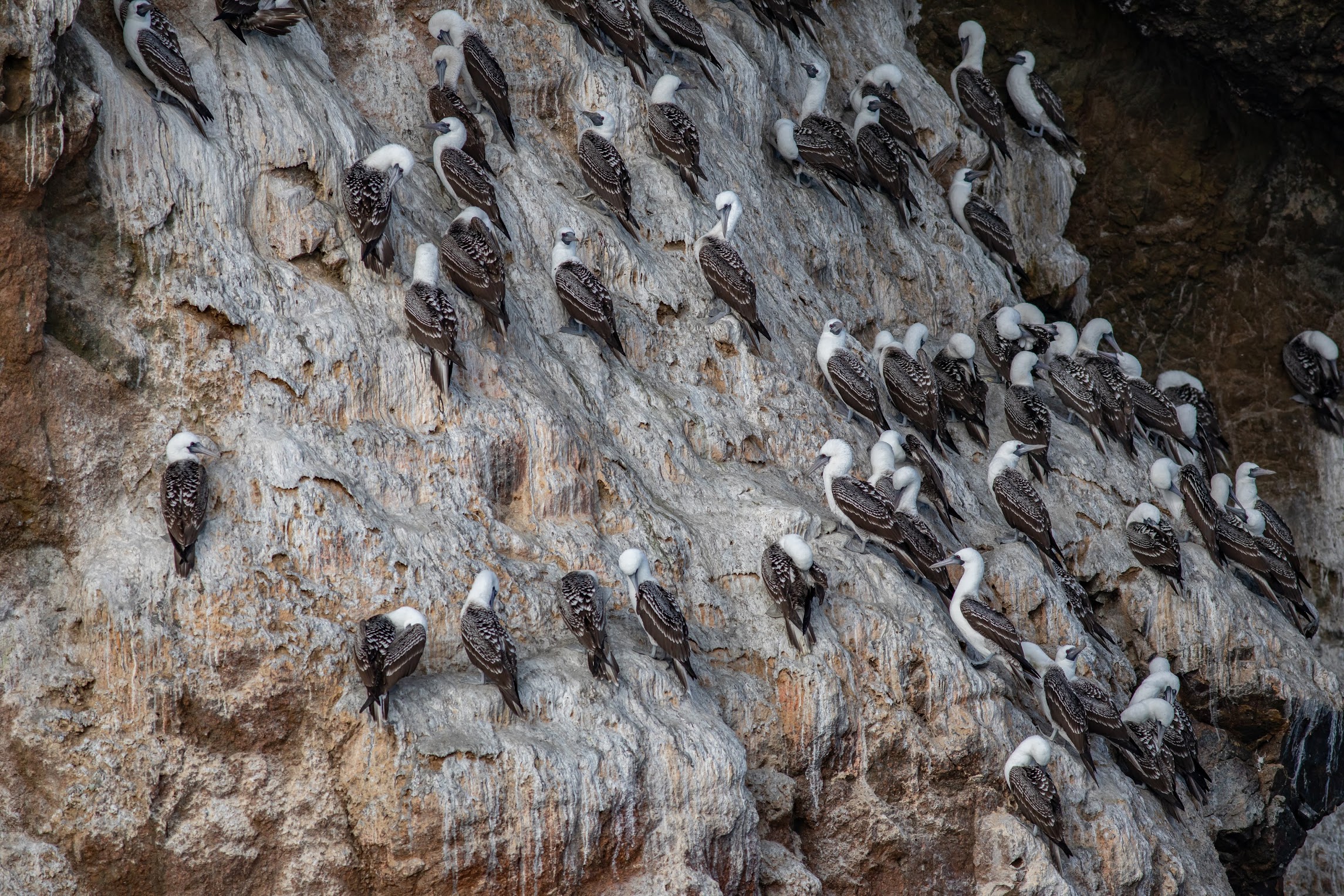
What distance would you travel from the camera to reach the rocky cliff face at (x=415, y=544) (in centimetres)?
771

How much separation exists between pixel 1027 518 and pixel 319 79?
22.5 ft

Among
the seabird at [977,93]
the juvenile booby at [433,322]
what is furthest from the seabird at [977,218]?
the juvenile booby at [433,322]

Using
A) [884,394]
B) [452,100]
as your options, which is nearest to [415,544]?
[452,100]

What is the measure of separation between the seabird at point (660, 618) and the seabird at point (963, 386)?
194 inches

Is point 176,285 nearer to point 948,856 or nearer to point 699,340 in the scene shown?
point 699,340

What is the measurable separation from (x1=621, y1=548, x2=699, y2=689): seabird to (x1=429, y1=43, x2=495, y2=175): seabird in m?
3.77

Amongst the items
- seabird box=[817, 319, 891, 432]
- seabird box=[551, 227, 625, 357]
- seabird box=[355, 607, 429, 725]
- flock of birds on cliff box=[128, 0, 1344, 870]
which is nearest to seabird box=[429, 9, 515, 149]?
flock of birds on cliff box=[128, 0, 1344, 870]

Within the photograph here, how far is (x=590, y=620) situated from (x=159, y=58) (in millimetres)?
4626

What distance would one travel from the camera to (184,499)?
7.81 metres

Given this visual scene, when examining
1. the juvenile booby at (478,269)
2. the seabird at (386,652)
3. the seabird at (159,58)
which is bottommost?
the seabird at (386,652)

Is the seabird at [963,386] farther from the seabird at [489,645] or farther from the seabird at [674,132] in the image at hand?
the seabird at [489,645]

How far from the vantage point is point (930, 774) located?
394 inches

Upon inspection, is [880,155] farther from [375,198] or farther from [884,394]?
[375,198]

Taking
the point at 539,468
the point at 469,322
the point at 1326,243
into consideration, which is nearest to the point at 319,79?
the point at 469,322
